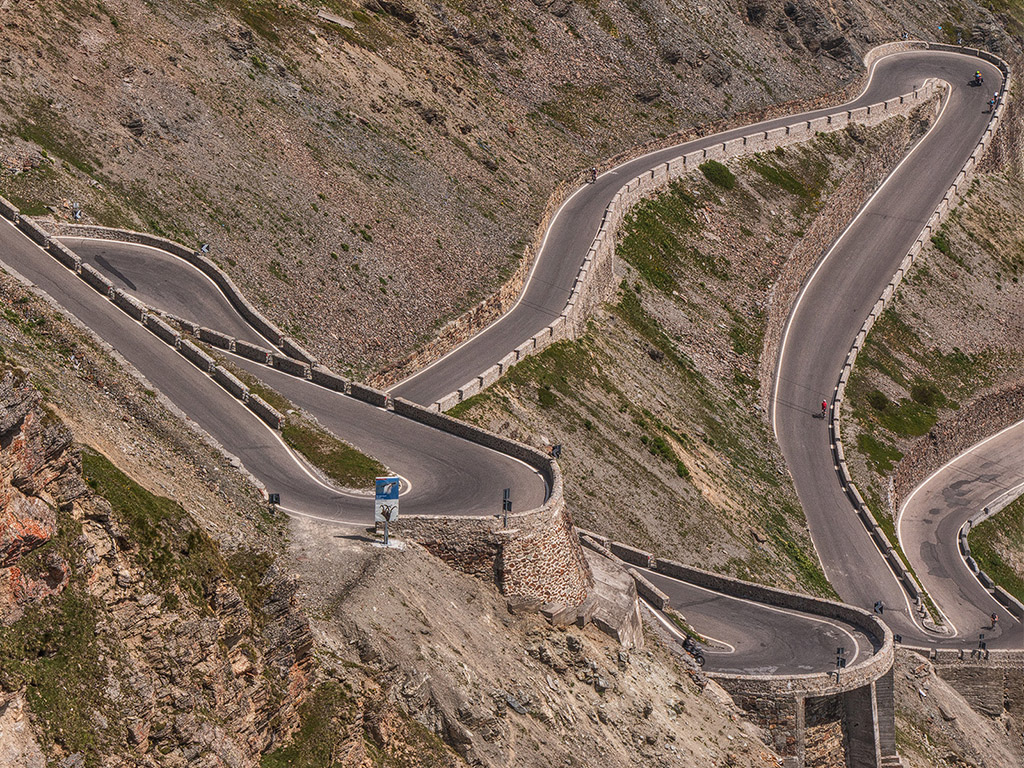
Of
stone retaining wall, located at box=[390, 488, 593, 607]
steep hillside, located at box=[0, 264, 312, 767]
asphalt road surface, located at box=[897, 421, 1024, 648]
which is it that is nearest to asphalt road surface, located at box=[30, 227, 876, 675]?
stone retaining wall, located at box=[390, 488, 593, 607]

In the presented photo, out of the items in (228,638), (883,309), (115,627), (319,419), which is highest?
(883,309)

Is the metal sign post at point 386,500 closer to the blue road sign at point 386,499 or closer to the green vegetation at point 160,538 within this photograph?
the blue road sign at point 386,499

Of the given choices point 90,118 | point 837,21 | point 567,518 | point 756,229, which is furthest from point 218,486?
point 837,21

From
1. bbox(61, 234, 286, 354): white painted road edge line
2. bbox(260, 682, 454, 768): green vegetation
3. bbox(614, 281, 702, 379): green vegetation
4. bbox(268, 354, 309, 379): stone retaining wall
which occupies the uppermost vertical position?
bbox(614, 281, 702, 379): green vegetation

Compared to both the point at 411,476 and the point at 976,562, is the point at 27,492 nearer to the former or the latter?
the point at 411,476

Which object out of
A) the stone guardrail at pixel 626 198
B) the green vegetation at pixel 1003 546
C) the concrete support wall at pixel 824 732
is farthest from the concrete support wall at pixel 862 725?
the green vegetation at pixel 1003 546

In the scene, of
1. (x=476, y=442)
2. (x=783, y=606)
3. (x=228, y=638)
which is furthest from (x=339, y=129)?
(x=228, y=638)

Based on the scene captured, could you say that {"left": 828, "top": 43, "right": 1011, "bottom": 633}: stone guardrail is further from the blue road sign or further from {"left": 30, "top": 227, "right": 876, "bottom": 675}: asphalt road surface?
the blue road sign
